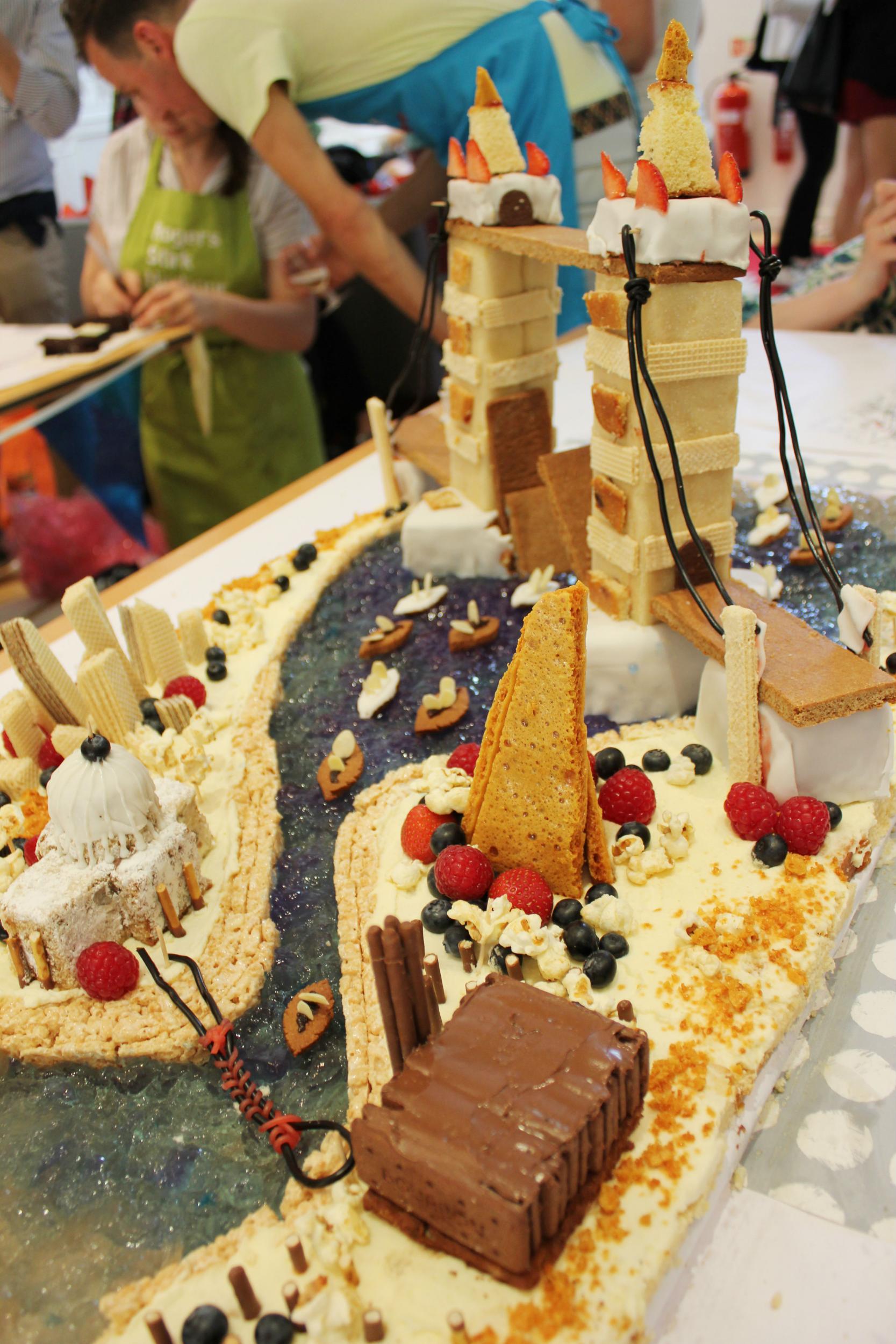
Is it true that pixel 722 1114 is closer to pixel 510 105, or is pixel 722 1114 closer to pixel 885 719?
pixel 885 719

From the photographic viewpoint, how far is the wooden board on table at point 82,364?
3.61 m

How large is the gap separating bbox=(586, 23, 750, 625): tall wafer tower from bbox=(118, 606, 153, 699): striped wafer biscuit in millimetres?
1079

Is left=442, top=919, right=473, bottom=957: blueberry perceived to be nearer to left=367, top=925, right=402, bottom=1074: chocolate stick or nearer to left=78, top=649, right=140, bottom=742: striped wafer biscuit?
left=367, top=925, right=402, bottom=1074: chocolate stick

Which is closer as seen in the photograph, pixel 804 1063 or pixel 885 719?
pixel 804 1063

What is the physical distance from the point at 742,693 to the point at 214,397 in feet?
9.88

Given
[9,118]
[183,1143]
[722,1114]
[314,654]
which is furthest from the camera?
[9,118]

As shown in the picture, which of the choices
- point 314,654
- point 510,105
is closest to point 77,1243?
point 314,654

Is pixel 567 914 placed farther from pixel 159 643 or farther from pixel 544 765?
pixel 159 643

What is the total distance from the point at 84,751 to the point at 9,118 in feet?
11.0

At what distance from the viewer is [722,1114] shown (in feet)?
4.64

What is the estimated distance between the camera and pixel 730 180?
1.92 m

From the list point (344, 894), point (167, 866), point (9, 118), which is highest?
point (9, 118)

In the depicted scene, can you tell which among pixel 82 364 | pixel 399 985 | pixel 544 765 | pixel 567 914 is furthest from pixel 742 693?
pixel 82 364

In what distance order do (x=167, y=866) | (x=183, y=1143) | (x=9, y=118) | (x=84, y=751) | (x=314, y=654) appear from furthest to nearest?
1. (x=9, y=118)
2. (x=314, y=654)
3. (x=167, y=866)
4. (x=84, y=751)
5. (x=183, y=1143)
